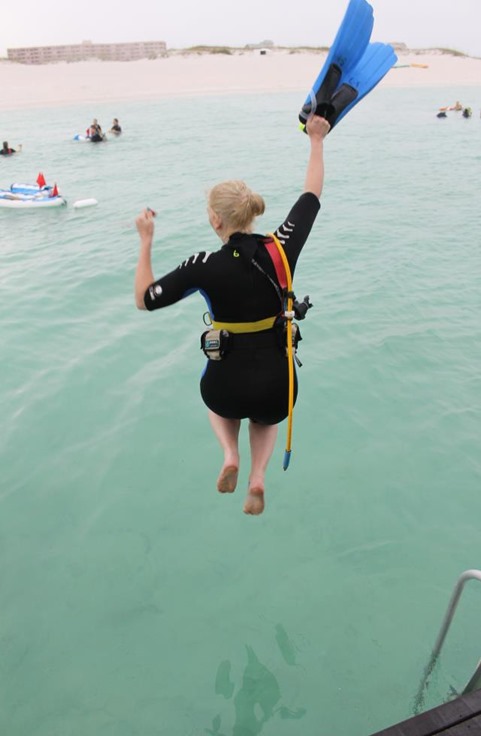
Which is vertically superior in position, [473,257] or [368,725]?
[473,257]

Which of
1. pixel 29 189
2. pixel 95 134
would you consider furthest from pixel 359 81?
pixel 95 134

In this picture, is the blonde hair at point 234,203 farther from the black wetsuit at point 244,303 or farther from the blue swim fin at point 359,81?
the blue swim fin at point 359,81

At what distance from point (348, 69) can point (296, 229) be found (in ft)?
4.21

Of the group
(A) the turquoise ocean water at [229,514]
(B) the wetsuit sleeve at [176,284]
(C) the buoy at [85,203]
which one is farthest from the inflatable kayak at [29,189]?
(B) the wetsuit sleeve at [176,284]

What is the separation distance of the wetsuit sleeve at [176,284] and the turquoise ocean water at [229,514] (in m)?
2.76

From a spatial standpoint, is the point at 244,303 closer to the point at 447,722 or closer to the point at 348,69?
the point at 348,69

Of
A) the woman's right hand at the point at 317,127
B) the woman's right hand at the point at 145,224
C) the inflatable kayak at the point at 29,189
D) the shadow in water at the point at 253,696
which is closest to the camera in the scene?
the woman's right hand at the point at 145,224

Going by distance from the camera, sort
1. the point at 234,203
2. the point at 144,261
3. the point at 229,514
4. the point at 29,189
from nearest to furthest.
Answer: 1. the point at 234,203
2. the point at 144,261
3. the point at 229,514
4. the point at 29,189

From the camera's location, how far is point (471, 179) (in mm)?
18953

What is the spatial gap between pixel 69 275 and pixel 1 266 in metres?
1.76

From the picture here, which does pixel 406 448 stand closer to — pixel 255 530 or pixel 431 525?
pixel 431 525

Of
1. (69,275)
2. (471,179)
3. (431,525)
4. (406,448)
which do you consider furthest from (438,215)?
(431,525)

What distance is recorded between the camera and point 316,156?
354 centimetres

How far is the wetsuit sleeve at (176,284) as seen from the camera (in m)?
3.10
